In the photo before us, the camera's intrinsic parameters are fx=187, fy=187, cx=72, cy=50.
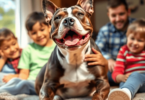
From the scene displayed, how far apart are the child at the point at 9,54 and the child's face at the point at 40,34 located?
244 millimetres

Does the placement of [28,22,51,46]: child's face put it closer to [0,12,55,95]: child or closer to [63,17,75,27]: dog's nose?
[0,12,55,95]: child

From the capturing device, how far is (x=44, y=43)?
1896 millimetres

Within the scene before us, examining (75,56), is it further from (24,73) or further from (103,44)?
(103,44)

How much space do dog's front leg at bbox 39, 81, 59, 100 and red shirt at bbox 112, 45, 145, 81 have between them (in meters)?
0.68

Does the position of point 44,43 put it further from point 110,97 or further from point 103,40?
point 110,97

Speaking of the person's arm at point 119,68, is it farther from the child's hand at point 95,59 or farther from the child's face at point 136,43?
the child's hand at point 95,59

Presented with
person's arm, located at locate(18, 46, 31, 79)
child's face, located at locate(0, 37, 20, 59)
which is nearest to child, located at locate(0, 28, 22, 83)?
child's face, located at locate(0, 37, 20, 59)

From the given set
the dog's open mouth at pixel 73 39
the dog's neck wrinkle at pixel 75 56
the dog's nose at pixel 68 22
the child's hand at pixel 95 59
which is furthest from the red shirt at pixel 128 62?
the dog's nose at pixel 68 22

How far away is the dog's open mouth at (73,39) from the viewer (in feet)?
3.36

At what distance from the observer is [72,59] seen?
3.75ft

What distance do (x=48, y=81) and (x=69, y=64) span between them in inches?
6.8

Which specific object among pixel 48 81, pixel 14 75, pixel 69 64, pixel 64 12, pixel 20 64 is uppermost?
pixel 64 12

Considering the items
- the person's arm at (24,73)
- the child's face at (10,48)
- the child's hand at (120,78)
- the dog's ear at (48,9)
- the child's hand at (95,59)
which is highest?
the dog's ear at (48,9)

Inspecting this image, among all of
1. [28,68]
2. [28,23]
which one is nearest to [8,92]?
[28,68]
